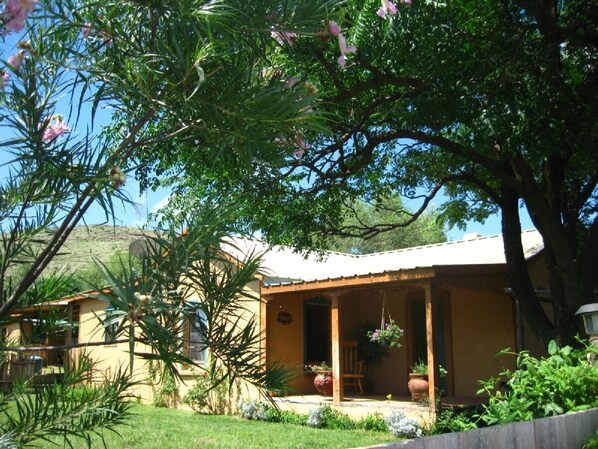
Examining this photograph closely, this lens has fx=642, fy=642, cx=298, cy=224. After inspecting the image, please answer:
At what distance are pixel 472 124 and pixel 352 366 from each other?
8.14 metres

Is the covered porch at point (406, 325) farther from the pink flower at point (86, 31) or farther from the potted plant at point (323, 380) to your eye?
the pink flower at point (86, 31)

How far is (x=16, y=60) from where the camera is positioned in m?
2.02

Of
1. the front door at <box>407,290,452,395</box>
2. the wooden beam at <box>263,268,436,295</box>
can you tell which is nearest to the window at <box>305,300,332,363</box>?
the wooden beam at <box>263,268,436,295</box>

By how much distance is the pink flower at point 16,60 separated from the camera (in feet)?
6.57

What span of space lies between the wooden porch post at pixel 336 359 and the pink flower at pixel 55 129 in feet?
37.3

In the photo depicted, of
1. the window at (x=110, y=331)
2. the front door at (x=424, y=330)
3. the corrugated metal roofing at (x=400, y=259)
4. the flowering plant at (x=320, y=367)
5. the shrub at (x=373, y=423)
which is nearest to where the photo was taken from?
the window at (x=110, y=331)

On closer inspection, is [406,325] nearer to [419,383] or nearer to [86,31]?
[419,383]

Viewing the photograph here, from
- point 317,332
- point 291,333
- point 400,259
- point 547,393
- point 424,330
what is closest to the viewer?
point 547,393

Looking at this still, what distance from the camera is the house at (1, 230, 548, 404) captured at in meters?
12.5

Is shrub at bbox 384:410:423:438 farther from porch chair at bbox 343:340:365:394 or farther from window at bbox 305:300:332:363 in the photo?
window at bbox 305:300:332:363

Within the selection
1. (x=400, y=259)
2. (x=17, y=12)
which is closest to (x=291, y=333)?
(x=400, y=259)

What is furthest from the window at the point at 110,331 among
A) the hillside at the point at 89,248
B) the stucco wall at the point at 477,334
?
the stucco wall at the point at 477,334

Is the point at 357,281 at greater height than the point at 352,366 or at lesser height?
greater

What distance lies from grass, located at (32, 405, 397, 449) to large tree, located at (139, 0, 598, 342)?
11.5 feet
